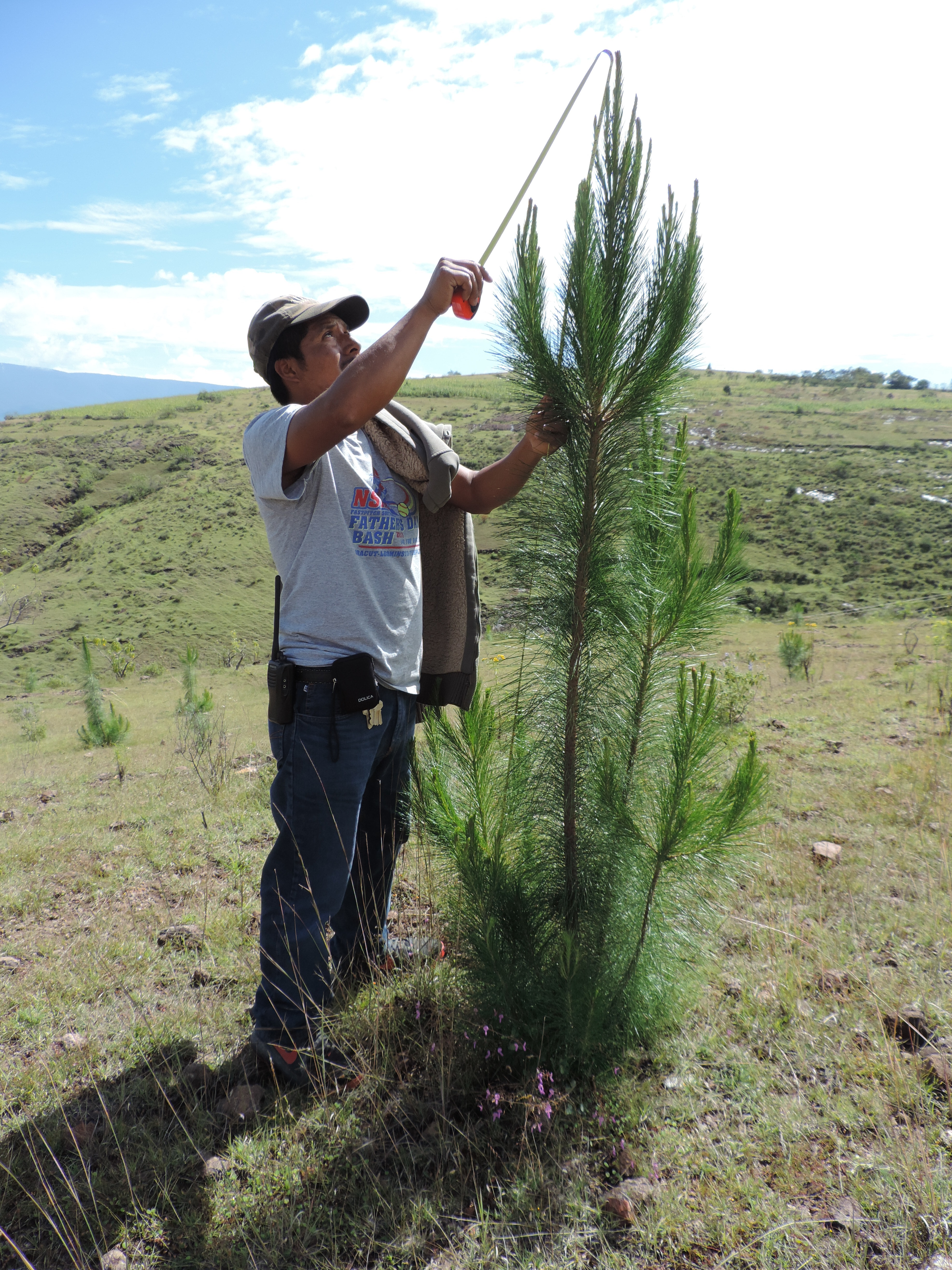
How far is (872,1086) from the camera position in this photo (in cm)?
211

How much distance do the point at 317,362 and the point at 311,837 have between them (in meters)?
1.40

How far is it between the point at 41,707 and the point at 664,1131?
2091 cm

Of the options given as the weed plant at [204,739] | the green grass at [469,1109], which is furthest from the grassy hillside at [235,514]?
the green grass at [469,1109]

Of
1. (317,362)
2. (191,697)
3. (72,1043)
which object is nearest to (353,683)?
(317,362)

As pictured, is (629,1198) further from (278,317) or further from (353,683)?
(278,317)

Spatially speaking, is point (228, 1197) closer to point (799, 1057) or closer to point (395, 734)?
point (395, 734)

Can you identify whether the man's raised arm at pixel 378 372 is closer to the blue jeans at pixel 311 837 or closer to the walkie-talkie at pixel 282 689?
the walkie-talkie at pixel 282 689

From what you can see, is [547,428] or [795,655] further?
[795,655]

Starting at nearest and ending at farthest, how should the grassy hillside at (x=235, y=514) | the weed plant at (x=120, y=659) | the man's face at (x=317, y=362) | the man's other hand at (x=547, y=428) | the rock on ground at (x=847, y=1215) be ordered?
1. the rock on ground at (x=847, y=1215)
2. the man's other hand at (x=547, y=428)
3. the man's face at (x=317, y=362)
4. the weed plant at (x=120, y=659)
5. the grassy hillside at (x=235, y=514)

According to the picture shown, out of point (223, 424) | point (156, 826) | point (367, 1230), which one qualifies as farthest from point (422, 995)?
point (223, 424)

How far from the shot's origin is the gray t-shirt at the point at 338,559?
2.05 metres

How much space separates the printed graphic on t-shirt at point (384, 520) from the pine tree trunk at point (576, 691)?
532 mm

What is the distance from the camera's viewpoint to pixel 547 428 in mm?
1946

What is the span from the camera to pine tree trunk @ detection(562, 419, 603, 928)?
1.98 meters
